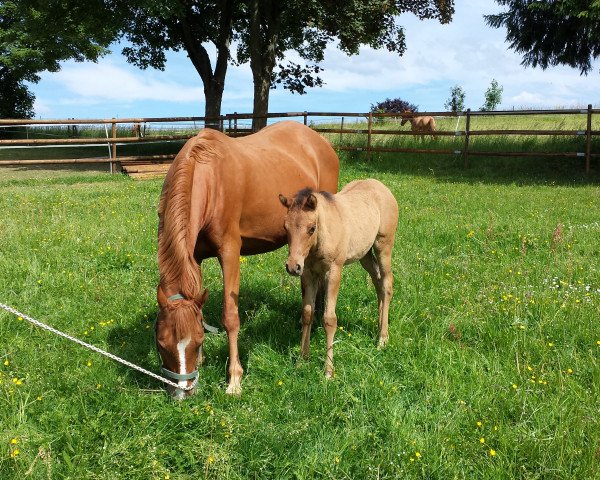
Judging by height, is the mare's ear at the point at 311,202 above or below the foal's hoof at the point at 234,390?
above

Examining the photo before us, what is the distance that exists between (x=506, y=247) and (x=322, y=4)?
14989mm

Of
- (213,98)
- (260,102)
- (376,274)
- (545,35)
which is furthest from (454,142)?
(376,274)

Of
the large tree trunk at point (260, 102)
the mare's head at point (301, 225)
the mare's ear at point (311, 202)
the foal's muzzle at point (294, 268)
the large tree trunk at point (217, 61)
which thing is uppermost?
the large tree trunk at point (217, 61)

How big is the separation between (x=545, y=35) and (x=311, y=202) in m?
18.2

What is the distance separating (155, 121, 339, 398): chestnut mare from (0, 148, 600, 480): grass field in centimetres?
42

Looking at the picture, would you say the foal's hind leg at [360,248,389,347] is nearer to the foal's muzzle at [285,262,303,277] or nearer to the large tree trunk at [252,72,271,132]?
the foal's muzzle at [285,262,303,277]

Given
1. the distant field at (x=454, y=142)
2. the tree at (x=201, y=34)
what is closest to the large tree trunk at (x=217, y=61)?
the tree at (x=201, y=34)

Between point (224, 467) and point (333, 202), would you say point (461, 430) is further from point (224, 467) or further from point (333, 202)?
point (333, 202)

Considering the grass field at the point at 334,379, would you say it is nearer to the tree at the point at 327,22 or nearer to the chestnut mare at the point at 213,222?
the chestnut mare at the point at 213,222

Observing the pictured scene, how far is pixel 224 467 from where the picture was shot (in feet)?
9.08

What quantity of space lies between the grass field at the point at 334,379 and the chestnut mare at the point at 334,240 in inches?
14.0

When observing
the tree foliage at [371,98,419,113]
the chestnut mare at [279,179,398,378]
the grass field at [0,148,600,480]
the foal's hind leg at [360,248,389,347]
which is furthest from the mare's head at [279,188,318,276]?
the tree foliage at [371,98,419,113]

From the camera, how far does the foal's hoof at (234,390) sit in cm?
357

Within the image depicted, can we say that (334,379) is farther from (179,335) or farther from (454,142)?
(454,142)
